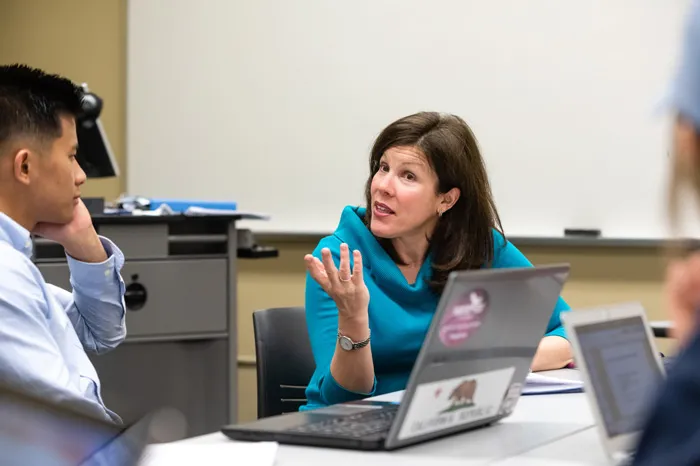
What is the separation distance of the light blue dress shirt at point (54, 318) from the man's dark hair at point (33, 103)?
209 mm

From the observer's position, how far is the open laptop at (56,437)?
46cm

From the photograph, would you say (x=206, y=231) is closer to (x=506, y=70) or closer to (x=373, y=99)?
(x=373, y=99)

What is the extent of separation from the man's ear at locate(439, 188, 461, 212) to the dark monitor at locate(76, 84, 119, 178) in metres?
1.77

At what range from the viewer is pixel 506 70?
4.26 meters

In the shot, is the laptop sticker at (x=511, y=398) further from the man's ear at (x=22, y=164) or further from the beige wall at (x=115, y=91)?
the beige wall at (x=115, y=91)

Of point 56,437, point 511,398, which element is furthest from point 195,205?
point 56,437

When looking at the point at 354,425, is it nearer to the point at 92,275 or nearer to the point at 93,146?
the point at 92,275

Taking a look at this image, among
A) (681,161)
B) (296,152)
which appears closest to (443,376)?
(681,161)

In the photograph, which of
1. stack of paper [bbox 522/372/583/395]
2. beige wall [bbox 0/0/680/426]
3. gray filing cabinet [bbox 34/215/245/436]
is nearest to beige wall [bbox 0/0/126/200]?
beige wall [bbox 0/0/680/426]

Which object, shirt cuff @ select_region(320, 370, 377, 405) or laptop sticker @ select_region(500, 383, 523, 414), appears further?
shirt cuff @ select_region(320, 370, 377, 405)

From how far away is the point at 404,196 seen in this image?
2232mm

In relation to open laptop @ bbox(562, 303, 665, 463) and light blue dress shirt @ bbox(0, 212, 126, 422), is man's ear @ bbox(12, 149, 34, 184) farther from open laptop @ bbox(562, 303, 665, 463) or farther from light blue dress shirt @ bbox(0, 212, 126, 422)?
open laptop @ bbox(562, 303, 665, 463)

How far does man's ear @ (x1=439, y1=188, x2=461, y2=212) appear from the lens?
2.32 metres

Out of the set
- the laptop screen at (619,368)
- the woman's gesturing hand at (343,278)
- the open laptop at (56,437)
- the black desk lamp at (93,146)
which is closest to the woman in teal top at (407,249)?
the woman's gesturing hand at (343,278)
